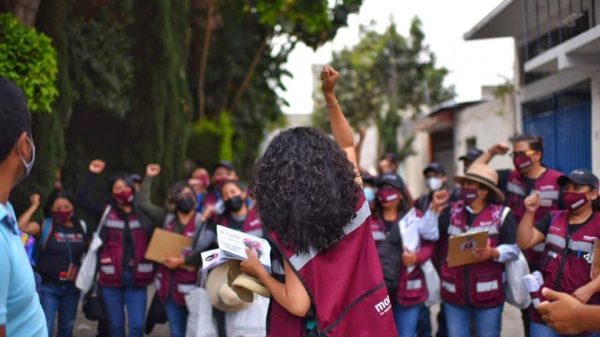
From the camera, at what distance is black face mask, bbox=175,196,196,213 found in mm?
6582

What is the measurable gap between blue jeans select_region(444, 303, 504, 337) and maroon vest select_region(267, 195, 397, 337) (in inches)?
117

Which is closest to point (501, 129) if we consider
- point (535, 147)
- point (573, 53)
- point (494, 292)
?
point (573, 53)

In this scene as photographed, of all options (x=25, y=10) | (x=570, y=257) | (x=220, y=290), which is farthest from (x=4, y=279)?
(x=25, y=10)

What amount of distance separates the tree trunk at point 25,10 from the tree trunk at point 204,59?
22.6 ft

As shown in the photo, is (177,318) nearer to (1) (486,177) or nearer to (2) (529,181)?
(1) (486,177)

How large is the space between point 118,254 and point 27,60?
198 cm

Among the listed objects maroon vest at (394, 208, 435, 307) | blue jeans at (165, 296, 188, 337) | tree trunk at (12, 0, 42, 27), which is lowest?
blue jeans at (165, 296, 188, 337)

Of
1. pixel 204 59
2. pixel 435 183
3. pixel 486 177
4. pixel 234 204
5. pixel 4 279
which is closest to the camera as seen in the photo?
pixel 4 279

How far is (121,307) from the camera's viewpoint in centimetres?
676

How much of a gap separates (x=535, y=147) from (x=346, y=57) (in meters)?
29.8

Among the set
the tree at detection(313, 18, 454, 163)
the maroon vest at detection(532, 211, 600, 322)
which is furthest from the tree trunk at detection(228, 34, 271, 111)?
the tree at detection(313, 18, 454, 163)

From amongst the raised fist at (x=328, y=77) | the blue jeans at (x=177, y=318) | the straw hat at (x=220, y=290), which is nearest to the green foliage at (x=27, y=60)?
the blue jeans at (x=177, y=318)

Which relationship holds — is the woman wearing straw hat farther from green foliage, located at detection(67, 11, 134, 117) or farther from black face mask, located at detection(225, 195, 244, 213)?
green foliage, located at detection(67, 11, 134, 117)

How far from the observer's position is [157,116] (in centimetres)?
1132
